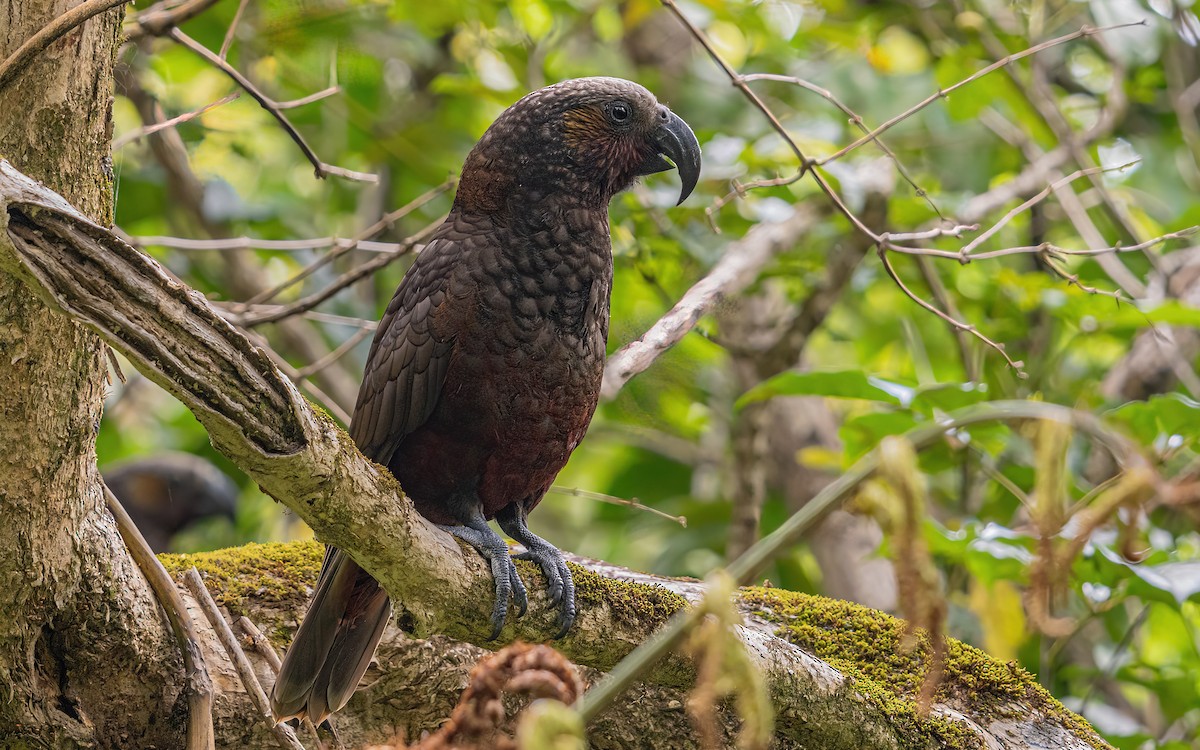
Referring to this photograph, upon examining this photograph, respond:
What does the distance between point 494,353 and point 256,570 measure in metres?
1.08

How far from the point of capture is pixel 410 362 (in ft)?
9.57

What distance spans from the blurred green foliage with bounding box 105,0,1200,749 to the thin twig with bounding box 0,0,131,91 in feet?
7.50

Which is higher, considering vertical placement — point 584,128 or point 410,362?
point 584,128

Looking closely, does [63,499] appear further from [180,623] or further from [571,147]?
[571,147]

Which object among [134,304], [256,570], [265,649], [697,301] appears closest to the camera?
[134,304]

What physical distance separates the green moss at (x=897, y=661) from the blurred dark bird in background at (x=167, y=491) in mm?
4252

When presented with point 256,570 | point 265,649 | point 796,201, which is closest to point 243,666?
point 265,649

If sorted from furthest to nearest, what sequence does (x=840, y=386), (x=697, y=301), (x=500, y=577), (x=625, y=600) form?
(x=840, y=386)
(x=697, y=301)
(x=625, y=600)
(x=500, y=577)

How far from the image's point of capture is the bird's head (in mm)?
3059

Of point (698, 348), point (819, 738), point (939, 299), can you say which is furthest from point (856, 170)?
point (819, 738)

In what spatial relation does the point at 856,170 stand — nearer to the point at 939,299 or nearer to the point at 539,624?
the point at 939,299

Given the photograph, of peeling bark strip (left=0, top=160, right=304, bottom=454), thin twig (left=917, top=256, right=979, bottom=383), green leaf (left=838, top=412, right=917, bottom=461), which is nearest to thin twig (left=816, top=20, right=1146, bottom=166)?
green leaf (left=838, top=412, right=917, bottom=461)

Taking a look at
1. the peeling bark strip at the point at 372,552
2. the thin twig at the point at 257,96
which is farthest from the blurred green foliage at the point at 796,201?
the thin twig at the point at 257,96

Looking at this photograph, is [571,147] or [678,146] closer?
[571,147]
